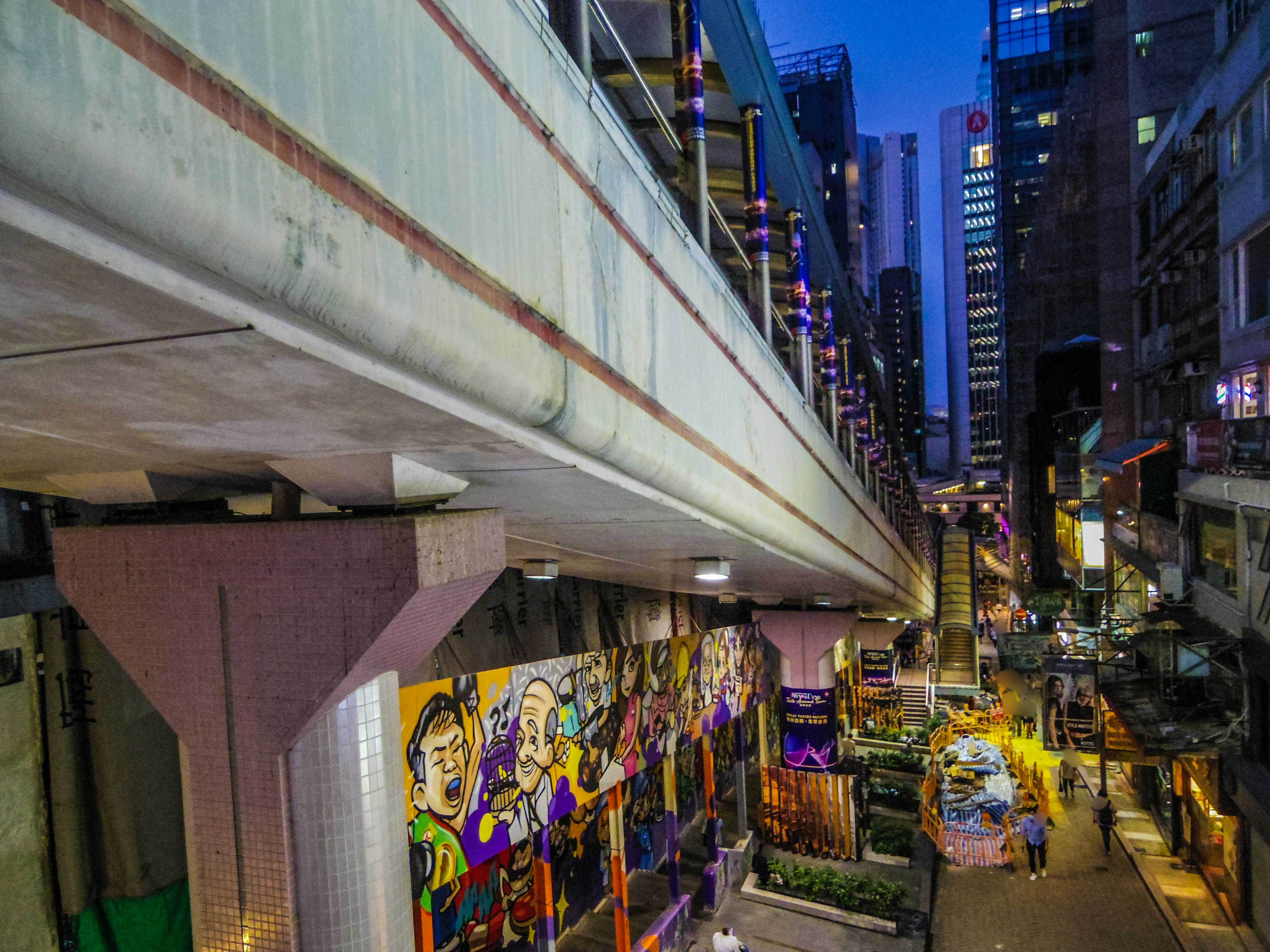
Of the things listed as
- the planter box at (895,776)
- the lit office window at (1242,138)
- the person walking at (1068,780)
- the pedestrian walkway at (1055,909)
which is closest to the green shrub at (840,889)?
the pedestrian walkway at (1055,909)

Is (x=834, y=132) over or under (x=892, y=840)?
over

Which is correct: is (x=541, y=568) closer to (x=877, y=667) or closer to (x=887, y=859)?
(x=887, y=859)

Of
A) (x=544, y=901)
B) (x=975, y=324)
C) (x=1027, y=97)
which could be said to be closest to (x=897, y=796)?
(x=544, y=901)

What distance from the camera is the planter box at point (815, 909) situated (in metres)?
11.8

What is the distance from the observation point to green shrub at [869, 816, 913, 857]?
14.4 m

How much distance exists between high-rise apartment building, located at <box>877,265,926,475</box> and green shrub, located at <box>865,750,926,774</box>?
11504 centimetres

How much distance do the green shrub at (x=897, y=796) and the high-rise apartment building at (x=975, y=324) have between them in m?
113

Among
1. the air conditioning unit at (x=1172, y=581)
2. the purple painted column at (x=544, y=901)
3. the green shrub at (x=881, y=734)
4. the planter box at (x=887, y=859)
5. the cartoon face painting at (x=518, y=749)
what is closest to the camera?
the cartoon face painting at (x=518, y=749)

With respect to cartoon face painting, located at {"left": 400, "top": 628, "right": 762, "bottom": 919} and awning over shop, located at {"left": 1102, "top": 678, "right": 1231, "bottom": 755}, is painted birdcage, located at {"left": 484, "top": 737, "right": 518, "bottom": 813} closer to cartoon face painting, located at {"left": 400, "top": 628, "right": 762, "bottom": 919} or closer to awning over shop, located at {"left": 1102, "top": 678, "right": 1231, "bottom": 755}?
cartoon face painting, located at {"left": 400, "top": 628, "right": 762, "bottom": 919}

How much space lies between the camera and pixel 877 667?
24.4 meters

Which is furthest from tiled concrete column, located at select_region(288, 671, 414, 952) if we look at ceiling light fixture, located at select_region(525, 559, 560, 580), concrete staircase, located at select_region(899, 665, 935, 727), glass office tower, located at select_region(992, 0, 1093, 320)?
glass office tower, located at select_region(992, 0, 1093, 320)

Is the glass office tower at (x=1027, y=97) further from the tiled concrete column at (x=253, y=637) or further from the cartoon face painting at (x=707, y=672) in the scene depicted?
the tiled concrete column at (x=253, y=637)

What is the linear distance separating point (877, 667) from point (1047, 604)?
37.2 feet

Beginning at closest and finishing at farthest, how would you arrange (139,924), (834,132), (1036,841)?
1. (139,924)
2. (1036,841)
3. (834,132)
